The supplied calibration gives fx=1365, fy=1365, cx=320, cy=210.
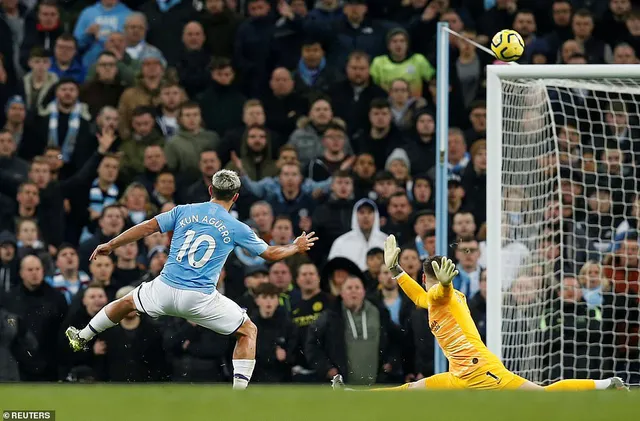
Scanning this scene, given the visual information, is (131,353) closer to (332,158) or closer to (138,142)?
(138,142)

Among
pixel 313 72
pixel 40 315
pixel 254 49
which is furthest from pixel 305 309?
pixel 254 49

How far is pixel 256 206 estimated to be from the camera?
14.1 meters

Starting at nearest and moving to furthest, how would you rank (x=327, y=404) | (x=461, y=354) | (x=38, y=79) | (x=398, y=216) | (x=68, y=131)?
1. (x=327, y=404)
2. (x=461, y=354)
3. (x=398, y=216)
4. (x=68, y=131)
5. (x=38, y=79)

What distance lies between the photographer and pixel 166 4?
16.3 metres

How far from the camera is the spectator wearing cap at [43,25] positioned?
52.8 ft

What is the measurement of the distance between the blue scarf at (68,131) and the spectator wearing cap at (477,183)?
169 inches

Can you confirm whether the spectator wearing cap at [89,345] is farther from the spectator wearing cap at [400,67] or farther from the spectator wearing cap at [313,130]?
the spectator wearing cap at [400,67]

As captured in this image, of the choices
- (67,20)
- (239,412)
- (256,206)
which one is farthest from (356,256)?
(239,412)

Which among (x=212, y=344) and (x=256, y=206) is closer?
(x=212, y=344)

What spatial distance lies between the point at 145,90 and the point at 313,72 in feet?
6.37

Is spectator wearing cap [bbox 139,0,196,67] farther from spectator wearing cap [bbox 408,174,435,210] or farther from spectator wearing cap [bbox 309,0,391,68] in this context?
spectator wearing cap [bbox 408,174,435,210]

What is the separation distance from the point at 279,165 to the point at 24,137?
290 centimetres

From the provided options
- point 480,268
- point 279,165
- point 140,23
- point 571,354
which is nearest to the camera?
point 571,354

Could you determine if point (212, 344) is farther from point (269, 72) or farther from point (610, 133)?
point (610, 133)
